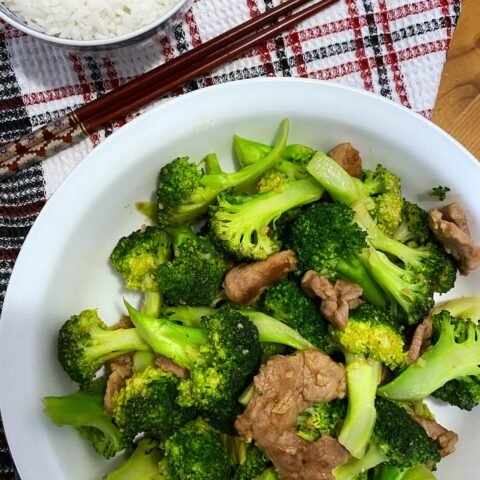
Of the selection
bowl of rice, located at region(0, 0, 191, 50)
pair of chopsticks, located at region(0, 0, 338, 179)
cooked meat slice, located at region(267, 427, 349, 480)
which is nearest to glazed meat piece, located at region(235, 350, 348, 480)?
cooked meat slice, located at region(267, 427, 349, 480)

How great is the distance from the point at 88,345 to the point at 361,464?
30.2 inches

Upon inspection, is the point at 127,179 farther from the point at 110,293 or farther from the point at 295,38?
the point at 295,38

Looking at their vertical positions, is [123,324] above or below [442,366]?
above

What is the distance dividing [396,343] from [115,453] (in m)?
0.80

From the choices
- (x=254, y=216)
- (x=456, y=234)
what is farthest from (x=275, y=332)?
(x=456, y=234)

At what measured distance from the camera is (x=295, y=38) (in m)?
2.12

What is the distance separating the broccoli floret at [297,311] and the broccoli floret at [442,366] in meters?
0.21

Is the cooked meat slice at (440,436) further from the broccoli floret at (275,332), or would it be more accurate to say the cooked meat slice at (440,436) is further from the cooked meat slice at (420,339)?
the broccoli floret at (275,332)

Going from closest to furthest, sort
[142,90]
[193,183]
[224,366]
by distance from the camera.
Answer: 1. [224,366]
2. [193,183]
3. [142,90]

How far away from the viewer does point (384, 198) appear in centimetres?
184

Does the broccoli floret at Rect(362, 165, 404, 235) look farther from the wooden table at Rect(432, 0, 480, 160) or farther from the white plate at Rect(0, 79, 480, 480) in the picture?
the wooden table at Rect(432, 0, 480, 160)

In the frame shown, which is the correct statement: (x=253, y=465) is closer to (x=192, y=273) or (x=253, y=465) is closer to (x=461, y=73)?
(x=192, y=273)

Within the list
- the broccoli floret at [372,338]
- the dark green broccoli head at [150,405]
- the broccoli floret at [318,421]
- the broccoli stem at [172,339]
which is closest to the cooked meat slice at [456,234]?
the broccoli floret at [372,338]

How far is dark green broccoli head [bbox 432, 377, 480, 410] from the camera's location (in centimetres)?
183
